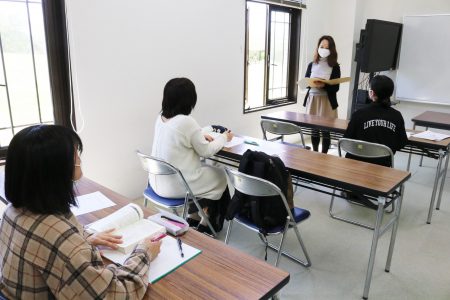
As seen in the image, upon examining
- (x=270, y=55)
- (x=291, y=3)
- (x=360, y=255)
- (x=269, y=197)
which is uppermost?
(x=291, y=3)

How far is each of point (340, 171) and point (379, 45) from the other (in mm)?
3475

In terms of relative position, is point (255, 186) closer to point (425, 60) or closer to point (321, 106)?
point (321, 106)

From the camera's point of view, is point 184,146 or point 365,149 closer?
point 184,146

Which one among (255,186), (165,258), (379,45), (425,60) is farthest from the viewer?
(425,60)

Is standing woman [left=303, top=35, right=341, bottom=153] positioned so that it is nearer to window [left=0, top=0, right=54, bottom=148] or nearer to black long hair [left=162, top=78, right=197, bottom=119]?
black long hair [left=162, top=78, right=197, bottom=119]

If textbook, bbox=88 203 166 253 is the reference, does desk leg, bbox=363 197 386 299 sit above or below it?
below

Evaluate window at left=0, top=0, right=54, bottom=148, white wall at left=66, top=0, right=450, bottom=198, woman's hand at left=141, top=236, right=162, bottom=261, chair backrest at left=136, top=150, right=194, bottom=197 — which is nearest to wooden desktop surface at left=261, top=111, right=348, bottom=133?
white wall at left=66, top=0, right=450, bottom=198

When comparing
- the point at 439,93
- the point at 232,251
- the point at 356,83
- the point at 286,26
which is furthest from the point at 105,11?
the point at 439,93

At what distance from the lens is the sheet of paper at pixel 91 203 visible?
62.4 inches

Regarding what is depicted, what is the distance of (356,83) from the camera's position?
5.26 metres

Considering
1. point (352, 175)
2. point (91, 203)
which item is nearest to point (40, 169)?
point (91, 203)

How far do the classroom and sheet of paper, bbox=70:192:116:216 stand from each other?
45.3 inches

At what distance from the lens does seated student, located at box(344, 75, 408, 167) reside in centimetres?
280

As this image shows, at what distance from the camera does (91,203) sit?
1.66 meters
